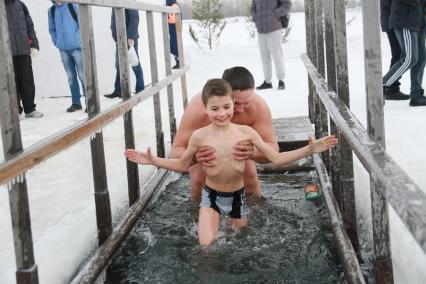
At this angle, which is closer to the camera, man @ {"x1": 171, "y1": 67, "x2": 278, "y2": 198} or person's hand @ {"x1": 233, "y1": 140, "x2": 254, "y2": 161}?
person's hand @ {"x1": 233, "y1": 140, "x2": 254, "y2": 161}

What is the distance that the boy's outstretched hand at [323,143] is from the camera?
3.12 metres

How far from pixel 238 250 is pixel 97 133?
997mm

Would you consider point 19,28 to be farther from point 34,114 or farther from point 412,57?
point 412,57

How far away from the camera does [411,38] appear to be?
710 cm

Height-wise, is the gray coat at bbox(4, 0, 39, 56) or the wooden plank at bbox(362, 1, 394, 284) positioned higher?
the gray coat at bbox(4, 0, 39, 56)

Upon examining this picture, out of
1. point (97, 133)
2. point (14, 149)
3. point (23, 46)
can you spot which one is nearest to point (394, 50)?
point (23, 46)

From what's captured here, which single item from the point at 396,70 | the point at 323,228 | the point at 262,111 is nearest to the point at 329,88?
the point at 262,111

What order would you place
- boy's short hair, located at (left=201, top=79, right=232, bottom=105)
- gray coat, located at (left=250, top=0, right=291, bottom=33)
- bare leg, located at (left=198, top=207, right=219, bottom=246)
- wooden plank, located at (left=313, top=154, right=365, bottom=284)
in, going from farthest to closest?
gray coat, located at (left=250, top=0, right=291, bottom=33), bare leg, located at (left=198, top=207, right=219, bottom=246), boy's short hair, located at (left=201, top=79, right=232, bottom=105), wooden plank, located at (left=313, top=154, right=365, bottom=284)

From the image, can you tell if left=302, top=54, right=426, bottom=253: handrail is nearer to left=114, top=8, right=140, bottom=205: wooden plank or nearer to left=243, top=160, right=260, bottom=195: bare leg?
left=243, top=160, right=260, bottom=195: bare leg

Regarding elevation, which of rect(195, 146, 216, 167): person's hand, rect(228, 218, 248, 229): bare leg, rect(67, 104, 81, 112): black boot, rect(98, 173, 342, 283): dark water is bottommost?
rect(98, 173, 342, 283): dark water

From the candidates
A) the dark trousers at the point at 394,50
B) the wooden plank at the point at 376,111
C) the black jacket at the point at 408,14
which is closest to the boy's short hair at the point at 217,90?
the wooden plank at the point at 376,111

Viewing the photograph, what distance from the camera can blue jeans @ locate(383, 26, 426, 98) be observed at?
23.3 feet

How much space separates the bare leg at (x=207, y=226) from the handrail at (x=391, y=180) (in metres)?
1.12

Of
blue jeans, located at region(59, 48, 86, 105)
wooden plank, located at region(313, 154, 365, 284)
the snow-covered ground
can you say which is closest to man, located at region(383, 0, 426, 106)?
the snow-covered ground
